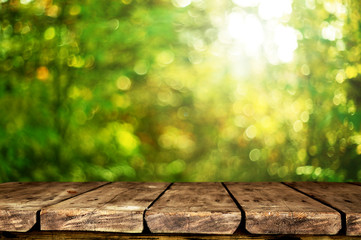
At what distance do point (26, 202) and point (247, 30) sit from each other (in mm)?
1371

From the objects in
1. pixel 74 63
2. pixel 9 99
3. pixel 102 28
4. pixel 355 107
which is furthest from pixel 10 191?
pixel 355 107

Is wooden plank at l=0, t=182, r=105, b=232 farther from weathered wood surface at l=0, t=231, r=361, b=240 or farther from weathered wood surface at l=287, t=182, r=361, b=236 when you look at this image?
weathered wood surface at l=287, t=182, r=361, b=236

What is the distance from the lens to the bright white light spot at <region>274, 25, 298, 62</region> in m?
1.63

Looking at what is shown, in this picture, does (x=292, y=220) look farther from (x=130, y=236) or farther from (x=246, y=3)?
(x=246, y=3)

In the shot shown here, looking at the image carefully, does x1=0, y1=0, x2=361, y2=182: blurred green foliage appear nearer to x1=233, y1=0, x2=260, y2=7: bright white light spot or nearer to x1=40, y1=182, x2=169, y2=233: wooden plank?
x1=233, y1=0, x2=260, y2=7: bright white light spot

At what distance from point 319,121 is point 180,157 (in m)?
0.81

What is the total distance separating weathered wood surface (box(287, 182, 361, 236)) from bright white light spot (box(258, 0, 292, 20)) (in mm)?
952

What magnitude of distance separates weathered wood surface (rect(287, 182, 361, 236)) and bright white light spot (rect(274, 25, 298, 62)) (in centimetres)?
71

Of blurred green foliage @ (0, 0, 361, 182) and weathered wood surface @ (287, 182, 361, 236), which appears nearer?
weathered wood surface @ (287, 182, 361, 236)

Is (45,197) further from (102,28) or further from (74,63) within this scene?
(102,28)

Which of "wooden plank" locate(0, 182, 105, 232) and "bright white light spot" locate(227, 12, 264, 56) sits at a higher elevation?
"bright white light spot" locate(227, 12, 264, 56)

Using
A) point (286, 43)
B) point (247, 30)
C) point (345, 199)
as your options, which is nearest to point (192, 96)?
point (247, 30)

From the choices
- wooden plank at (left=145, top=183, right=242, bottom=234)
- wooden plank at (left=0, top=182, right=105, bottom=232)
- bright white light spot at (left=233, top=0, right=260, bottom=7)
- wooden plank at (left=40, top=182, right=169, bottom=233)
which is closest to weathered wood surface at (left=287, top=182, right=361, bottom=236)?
wooden plank at (left=145, top=183, right=242, bottom=234)

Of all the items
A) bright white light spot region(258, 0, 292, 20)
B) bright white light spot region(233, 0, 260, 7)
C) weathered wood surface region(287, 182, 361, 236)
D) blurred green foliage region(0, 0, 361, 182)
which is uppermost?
bright white light spot region(233, 0, 260, 7)
